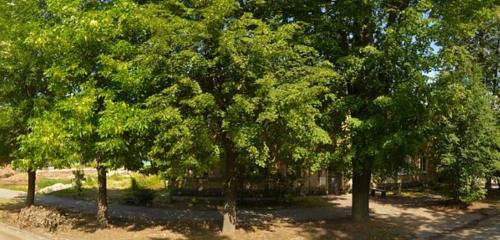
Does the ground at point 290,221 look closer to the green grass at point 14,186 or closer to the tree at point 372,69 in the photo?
the tree at point 372,69

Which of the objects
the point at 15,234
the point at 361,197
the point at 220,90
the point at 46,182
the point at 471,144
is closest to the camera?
the point at 220,90

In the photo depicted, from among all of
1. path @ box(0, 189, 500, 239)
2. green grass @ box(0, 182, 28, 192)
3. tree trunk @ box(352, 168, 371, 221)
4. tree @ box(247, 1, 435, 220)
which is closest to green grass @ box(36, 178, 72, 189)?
green grass @ box(0, 182, 28, 192)

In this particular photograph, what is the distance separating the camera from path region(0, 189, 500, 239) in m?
16.2

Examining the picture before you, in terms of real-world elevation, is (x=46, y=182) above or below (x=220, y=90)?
below

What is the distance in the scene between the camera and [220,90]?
1263 cm

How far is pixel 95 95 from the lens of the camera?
1262 cm

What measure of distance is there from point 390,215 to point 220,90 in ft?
33.1

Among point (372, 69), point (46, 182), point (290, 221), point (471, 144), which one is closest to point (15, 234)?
point (290, 221)

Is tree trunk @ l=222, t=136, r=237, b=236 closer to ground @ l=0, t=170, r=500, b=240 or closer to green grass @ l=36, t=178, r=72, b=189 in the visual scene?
ground @ l=0, t=170, r=500, b=240

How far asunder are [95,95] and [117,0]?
2.66 metres

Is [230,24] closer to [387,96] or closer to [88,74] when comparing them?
→ [88,74]

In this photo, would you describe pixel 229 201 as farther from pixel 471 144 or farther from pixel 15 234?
pixel 471 144

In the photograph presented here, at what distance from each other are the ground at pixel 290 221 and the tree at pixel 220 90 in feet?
9.41

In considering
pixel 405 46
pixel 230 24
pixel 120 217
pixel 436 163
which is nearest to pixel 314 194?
pixel 436 163
